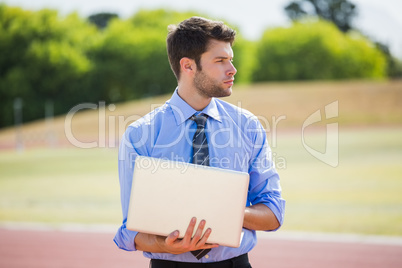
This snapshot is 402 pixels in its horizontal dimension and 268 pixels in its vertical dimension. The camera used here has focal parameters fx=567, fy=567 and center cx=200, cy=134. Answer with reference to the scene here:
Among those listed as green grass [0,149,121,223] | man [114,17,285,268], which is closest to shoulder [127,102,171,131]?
man [114,17,285,268]

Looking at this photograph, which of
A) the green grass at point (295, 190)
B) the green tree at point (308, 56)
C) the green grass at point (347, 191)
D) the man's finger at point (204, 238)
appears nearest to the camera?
the man's finger at point (204, 238)

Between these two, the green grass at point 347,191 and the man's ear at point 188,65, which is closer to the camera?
the man's ear at point 188,65

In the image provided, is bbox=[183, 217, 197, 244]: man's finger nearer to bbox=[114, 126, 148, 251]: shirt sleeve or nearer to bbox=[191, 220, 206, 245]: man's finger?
bbox=[191, 220, 206, 245]: man's finger

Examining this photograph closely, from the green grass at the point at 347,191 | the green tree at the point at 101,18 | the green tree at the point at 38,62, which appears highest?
the green tree at the point at 101,18

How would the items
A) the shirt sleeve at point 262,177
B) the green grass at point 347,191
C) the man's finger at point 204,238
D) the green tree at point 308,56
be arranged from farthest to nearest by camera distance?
the green tree at point 308,56 < the green grass at point 347,191 < the shirt sleeve at point 262,177 < the man's finger at point 204,238

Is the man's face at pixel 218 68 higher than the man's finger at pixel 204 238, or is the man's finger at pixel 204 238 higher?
the man's face at pixel 218 68

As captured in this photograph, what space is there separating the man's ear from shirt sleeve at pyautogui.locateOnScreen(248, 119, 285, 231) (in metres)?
0.36

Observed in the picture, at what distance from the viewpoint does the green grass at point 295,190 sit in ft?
34.1

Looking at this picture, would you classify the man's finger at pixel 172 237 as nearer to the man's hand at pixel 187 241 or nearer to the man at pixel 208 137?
the man's hand at pixel 187 241

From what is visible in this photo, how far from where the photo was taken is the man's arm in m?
2.34

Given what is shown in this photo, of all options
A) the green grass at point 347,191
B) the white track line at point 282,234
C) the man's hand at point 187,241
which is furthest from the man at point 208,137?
the green grass at point 347,191

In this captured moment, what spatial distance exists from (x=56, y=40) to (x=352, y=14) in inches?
1984

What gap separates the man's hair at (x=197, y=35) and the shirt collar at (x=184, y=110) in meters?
0.19

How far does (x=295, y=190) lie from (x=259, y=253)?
6776 millimetres
